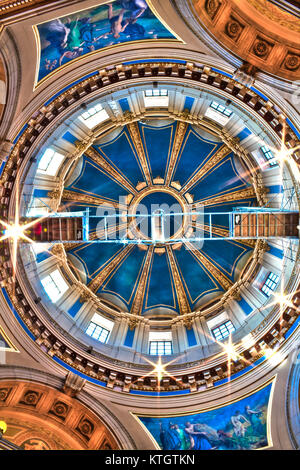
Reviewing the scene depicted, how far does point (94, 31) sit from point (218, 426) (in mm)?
18828

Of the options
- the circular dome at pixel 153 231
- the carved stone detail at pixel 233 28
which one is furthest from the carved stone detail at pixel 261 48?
the circular dome at pixel 153 231

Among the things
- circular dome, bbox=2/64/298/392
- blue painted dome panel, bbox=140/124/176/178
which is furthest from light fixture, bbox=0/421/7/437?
blue painted dome panel, bbox=140/124/176/178

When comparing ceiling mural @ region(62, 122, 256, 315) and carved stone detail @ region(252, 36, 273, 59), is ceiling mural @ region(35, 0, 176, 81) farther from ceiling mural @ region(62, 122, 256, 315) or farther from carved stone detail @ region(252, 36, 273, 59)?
ceiling mural @ region(62, 122, 256, 315)

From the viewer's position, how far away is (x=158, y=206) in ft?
86.9

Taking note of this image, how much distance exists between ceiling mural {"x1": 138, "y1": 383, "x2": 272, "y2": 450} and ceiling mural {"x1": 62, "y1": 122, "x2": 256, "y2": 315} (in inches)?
286

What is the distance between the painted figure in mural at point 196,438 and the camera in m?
18.7

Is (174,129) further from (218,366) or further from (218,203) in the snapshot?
(218,366)

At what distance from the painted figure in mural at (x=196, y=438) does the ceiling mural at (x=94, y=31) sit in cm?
1759

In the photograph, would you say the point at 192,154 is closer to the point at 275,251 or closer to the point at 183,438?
the point at 275,251

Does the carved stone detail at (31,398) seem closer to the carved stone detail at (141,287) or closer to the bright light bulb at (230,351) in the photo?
the carved stone detail at (141,287)

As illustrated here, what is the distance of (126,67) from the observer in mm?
17734

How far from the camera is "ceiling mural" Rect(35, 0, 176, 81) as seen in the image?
1598 centimetres
